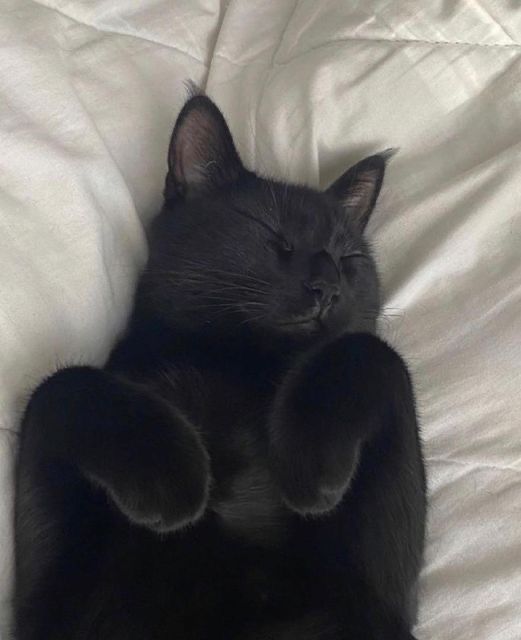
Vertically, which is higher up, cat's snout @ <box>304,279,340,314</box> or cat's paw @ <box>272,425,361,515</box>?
cat's snout @ <box>304,279,340,314</box>

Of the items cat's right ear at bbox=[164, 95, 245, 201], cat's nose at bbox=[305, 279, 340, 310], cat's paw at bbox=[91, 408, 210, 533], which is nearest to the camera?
cat's paw at bbox=[91, 408, 210, 533]

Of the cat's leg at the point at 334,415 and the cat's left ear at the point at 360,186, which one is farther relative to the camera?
the cat's left ear at the point at 360,186

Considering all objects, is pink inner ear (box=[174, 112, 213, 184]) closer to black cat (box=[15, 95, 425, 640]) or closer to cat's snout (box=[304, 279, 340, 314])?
black cat (box=[15, 95, 425, 640])

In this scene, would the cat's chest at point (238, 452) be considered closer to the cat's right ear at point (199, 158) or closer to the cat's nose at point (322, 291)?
the cat's nose at point (322, 291)

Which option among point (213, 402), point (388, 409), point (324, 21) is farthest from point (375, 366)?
point (324, 21)

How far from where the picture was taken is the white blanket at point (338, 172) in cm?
99

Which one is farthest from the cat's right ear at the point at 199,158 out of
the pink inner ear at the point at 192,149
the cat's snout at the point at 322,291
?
the cat's snout at the point at 322,291

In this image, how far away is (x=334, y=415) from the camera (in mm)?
850

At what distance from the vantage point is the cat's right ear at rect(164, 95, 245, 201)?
3.67 feet

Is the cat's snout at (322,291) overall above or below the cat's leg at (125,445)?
above

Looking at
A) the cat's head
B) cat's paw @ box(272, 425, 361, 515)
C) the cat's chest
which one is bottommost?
the cat's chest

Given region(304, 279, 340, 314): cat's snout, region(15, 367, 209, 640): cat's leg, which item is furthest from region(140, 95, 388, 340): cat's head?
region(15, 367, 209, 640): cat's leg

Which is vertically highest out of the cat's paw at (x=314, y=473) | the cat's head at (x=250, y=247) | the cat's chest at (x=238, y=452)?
the cat's head at (x=250, y=247)

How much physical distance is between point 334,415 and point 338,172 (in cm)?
51
